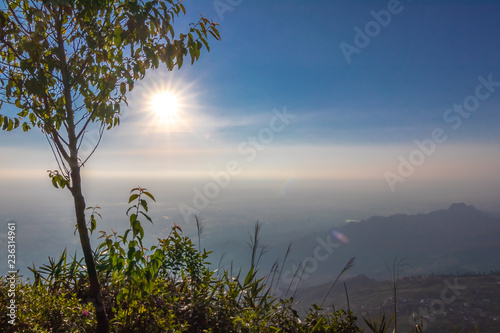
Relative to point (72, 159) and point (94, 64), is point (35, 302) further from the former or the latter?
point (94, 64)

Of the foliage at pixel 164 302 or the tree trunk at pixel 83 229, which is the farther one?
the tree trunk at pixel 83 229

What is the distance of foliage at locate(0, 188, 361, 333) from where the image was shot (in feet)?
9.10

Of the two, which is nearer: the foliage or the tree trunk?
the foliage

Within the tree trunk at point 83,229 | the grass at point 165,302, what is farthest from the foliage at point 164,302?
the tree trunk at point 83,229

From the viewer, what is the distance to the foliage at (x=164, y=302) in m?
2.77

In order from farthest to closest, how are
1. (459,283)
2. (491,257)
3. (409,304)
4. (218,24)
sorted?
(491,257), (459,283), (409,304), (218,24)

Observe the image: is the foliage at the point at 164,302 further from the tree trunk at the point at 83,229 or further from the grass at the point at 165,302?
the tree trunk at the point at 83,229

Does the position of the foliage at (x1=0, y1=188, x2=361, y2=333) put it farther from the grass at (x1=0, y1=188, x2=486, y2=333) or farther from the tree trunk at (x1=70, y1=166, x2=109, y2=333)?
the tree trunk at (x1=70, y1=166, x2=109, y2=333)

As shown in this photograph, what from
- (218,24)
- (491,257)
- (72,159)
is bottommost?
(491,257)

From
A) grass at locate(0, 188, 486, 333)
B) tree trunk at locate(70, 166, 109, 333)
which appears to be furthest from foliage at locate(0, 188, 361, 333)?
tree trunk at locate(70, 166, 109, 333)

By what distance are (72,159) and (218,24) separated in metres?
2.19

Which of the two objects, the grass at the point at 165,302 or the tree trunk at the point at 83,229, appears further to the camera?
the tree trunk at the point at 83,229

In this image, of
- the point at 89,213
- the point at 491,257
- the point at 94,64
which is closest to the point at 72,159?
the point at 89,213

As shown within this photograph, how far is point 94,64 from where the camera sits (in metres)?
3.34
